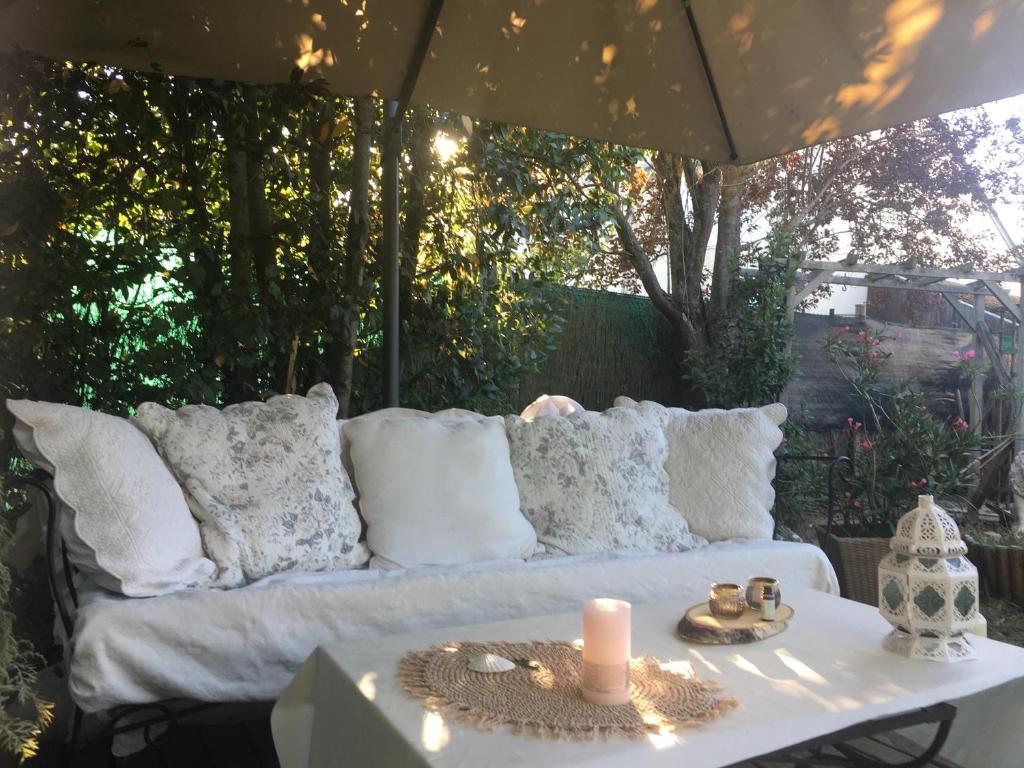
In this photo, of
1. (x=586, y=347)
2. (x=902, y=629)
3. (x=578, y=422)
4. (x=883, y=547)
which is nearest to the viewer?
(x=902, y=629)

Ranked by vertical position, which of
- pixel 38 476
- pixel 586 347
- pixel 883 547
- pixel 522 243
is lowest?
pixel 883 547

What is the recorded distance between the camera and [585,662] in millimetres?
1407

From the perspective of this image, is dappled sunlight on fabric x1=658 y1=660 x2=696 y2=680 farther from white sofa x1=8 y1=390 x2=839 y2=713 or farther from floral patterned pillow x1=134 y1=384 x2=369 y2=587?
A: floral patterned pillow x1=134 y1=384 x2=369 y2=587

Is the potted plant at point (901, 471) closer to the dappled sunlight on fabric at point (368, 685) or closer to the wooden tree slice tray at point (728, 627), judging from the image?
the wooden tree slice tray at point (728, 627)

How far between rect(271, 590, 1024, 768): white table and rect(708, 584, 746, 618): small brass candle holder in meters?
0.10

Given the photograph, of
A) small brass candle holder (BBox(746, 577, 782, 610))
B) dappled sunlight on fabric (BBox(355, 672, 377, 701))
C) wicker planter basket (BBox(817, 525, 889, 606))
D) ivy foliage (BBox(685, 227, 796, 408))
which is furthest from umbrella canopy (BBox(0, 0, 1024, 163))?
ivy foliage (BBox(685, 227, 796, 408))

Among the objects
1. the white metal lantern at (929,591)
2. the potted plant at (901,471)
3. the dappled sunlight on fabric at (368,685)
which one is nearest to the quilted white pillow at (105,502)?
the dappled sunlight on fabric at (368,685)

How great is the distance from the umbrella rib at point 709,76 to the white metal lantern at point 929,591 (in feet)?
5.69

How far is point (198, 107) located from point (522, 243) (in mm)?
1909

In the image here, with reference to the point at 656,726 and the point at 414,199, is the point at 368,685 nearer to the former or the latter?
the point at 656,726

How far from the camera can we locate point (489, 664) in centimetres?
151

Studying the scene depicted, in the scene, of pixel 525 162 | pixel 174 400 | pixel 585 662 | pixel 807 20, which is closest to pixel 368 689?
pixel 585 662

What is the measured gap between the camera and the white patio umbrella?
7.68 ft

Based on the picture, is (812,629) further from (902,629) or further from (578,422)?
(578,422)
